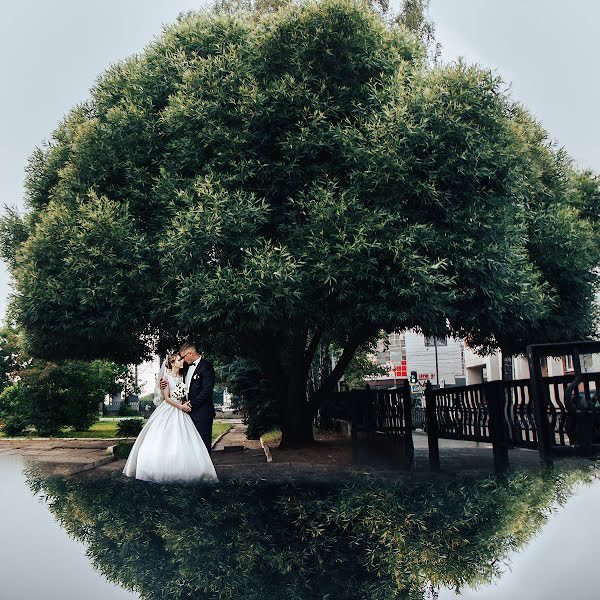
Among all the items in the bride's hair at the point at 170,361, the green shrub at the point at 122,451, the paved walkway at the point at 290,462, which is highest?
the bride's hair at the point at 170,361

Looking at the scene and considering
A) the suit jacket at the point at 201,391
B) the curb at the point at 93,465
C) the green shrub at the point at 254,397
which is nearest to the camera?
the suit jacket at the point at 201,391

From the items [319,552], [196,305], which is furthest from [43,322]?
[319,552]

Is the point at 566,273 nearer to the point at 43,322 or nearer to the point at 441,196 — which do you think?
the point at 441,196

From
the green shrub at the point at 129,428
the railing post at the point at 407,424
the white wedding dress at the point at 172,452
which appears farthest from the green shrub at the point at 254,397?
the white wedding dress at the point at 172,452

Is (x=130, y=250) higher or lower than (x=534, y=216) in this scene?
lower

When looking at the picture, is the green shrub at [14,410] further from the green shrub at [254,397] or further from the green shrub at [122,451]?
the green shrub at [122,451]

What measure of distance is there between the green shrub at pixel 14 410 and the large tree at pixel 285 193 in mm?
10454

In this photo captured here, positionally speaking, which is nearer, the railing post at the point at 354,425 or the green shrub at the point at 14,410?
the railing post at the point at 354,425

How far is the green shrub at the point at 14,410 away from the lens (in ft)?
82.5

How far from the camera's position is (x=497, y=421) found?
1011cm

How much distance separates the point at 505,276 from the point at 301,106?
571 cm

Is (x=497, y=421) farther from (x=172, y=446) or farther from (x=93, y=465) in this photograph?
(x=93, y=465)

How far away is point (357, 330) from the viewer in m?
15.9

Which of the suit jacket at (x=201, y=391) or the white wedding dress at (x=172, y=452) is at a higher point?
the suit jacket at (x=201, y=391)
